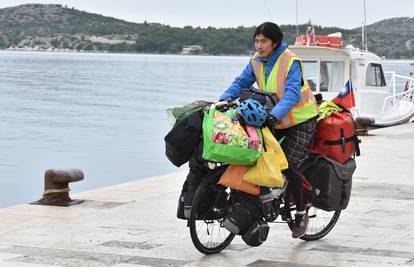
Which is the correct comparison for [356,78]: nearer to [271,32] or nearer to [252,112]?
[271,32]

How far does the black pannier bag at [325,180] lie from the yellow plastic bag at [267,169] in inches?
27.7

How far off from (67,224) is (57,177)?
1.47 metres

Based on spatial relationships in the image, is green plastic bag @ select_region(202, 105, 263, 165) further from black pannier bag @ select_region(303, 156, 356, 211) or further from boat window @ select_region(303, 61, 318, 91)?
boat window @ select_region(303, 61, 318, 91)

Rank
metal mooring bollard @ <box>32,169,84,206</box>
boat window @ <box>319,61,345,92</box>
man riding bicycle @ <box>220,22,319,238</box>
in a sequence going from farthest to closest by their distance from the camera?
boat window @ <box>319,61,345,92</box>, metal mooring bollard @ <box>32,169,84,206</box>, man riding bicycle @ <box>220,22,319,238</box>

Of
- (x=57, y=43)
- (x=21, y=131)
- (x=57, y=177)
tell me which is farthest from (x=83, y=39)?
(x=57, y=177)

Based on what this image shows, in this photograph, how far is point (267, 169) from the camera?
6.70 metres

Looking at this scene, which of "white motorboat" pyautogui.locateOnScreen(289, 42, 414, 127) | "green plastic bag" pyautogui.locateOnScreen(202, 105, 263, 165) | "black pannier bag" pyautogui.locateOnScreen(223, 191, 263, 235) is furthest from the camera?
"white motorboat" pyautogui.locateOnScreen(289, 42, 414, 127)

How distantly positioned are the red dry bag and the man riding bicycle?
0.59 ft

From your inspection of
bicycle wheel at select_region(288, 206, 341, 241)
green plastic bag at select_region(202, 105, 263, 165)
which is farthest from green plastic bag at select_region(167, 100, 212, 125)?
bicycle wheel at select_region(288, 206, 341, 241)

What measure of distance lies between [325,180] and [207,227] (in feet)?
3.25

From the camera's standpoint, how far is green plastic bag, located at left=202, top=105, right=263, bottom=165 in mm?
6559

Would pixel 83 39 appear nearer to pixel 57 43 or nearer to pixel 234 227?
pixel 57 43

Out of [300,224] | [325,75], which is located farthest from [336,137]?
[325,75]

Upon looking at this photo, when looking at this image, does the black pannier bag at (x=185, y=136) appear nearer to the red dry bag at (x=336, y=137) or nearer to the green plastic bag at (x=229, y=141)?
the green plastic bag at (x=229, y=141)
